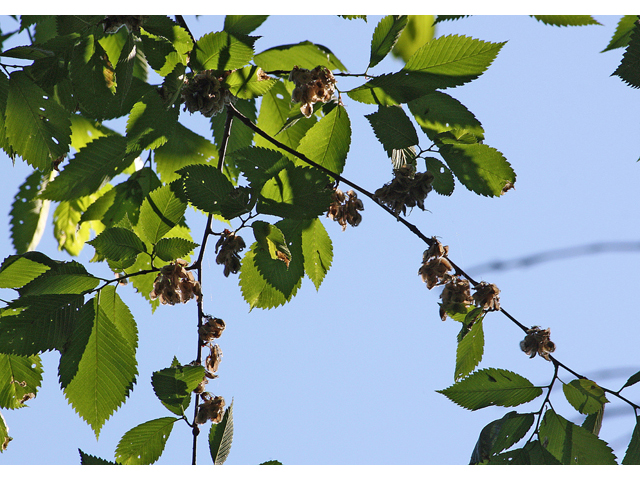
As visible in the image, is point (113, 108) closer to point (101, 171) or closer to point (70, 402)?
point (101, 171)

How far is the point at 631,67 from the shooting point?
84cm

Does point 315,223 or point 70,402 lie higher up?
point 315,223

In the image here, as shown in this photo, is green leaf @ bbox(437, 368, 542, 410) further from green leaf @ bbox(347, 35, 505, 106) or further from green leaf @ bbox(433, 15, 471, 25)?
green leaf @ bbox(433, 15, 471, 25)

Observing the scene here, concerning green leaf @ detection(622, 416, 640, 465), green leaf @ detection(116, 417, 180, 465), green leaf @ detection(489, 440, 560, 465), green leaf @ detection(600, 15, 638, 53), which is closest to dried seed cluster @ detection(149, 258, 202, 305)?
green leaf @ detection(116, 417, 180, 465)

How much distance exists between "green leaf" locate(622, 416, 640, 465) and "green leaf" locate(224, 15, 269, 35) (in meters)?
1.05

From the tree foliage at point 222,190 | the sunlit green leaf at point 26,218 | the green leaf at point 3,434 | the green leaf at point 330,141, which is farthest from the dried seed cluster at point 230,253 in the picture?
the sunlit green leaf at point 26,218

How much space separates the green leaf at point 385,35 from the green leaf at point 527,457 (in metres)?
0.77

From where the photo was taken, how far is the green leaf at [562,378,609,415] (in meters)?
1.02

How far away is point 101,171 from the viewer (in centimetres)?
93

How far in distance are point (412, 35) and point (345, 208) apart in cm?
37

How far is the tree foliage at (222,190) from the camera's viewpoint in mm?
870

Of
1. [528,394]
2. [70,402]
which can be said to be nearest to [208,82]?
[70,402]

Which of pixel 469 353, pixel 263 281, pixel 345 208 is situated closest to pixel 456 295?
pixel 469 353

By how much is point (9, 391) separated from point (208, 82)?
28.1 inches
